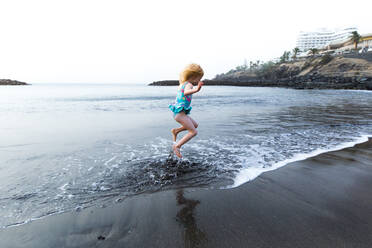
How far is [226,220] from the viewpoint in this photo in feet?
6.59

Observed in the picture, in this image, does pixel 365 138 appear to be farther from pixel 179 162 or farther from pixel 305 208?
pixel 179 162

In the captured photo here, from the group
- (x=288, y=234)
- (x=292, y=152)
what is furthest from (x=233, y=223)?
(x=292, y=152)

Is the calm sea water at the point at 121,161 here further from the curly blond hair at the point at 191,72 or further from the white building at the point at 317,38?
the white building at the point at 317,38

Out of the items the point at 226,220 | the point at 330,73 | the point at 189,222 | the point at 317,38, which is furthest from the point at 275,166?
the point at 317,38

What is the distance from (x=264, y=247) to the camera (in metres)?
1.66

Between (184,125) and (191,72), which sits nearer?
(191,72)

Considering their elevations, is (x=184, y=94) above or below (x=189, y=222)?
above

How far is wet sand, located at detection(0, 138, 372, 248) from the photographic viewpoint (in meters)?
1.74

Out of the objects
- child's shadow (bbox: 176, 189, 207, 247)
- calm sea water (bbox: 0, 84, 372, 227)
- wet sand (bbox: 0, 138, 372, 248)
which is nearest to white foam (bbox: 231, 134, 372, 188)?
calm sea water (bbox: 0, 84, 372, 227)

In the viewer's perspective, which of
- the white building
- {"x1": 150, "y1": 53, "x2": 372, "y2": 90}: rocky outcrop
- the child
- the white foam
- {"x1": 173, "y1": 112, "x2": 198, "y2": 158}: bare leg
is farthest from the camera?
the white building

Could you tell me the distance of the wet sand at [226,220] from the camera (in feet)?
5.70

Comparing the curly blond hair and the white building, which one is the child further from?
the white building

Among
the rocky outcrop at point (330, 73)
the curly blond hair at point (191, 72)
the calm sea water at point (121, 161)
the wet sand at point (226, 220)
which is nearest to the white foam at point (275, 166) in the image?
the calm sea water at point (121, 161)

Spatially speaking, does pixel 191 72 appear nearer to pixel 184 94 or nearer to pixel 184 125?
pixel 184 94
